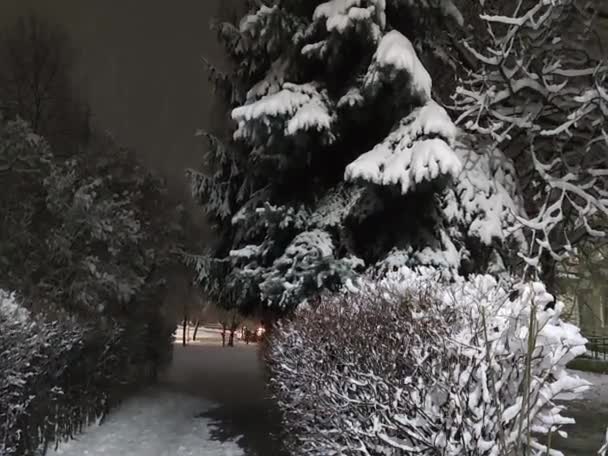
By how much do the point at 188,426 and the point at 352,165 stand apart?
523cm

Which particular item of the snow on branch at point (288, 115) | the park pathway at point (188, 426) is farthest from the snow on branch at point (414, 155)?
the park pathway at point (188, 426)

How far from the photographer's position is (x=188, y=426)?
9.16 meters

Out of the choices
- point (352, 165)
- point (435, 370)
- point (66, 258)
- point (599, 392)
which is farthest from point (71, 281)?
point (599, 392)

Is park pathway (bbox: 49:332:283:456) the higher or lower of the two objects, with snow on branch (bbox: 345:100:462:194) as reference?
lower

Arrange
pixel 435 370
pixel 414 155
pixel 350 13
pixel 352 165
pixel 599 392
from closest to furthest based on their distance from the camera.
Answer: pixel 435 370 < pixel 414 155 < pixel 352 165 < pixel 350 13 < pixel 599 392

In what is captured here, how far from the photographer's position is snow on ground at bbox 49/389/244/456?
293 inches

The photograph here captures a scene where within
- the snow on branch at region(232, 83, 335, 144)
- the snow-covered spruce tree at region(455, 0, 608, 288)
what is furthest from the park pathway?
the snow-covered spruce tree at region(455, 0, 608, 288)

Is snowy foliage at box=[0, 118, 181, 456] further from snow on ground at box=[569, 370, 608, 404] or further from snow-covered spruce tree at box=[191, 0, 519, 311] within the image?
snow on ground at box=[569, 370, 608, 404]

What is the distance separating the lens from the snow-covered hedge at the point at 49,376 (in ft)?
18.0

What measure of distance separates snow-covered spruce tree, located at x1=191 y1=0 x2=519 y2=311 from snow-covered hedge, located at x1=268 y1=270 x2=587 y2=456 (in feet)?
6.28

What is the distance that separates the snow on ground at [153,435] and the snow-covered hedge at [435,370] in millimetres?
3314

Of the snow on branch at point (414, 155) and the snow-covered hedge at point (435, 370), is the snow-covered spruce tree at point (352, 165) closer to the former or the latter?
the snow on branch at point (414, 155)

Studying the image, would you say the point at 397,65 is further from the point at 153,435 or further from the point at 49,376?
the point at 153,435

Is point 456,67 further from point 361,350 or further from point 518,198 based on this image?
point 361,350
